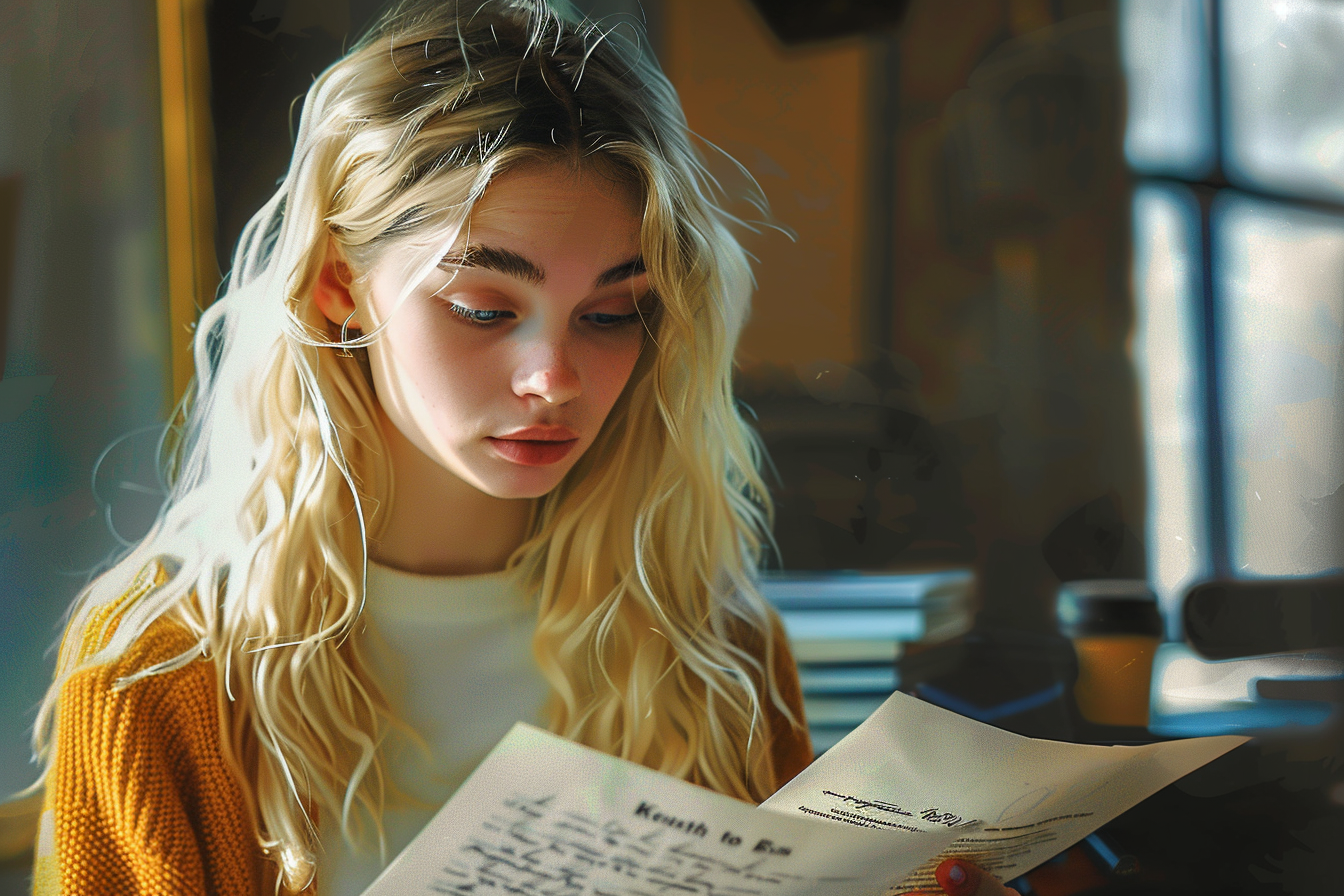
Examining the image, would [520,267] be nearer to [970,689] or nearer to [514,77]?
[514,77]

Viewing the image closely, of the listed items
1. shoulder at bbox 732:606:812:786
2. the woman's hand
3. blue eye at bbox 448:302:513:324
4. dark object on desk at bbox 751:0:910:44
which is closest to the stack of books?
shoulder at bbox 732:606:812:786

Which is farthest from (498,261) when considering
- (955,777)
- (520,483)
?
(955,777)

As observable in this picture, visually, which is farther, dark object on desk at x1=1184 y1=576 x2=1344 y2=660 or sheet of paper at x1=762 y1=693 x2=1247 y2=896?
dark object on desk at x1=1184 y1=576 x2=1344 y2=660

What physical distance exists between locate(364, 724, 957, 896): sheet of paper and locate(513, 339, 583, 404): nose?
210mm

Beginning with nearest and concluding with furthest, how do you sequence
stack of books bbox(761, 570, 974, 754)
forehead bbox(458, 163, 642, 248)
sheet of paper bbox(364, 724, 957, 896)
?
sheet of paper bbox(364, 724, 957, 896) < forehead bbox(458, 163, 642, 248) < stack of books bbox(761, 570, 974, 754)

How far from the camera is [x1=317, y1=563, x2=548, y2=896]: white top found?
1.94ft

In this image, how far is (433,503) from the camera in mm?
595

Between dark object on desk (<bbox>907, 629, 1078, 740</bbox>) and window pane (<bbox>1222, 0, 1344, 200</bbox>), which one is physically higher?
window pane (<bbox>1222, 0, 1344, 200</bbox>)

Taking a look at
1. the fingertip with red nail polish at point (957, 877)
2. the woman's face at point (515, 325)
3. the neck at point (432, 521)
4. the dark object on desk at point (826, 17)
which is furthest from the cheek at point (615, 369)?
the fingertip with red nail polish at point (957, 877)

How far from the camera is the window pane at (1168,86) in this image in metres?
0.60

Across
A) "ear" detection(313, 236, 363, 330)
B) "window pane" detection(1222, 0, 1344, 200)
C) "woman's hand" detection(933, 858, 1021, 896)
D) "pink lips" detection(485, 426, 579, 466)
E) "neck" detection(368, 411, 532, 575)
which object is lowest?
"woman's hand" detection(933, 858, 1021, 896)

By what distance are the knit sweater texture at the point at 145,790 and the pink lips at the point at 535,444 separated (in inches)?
9.0

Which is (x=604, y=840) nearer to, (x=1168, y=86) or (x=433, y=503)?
(x=433, y=503)

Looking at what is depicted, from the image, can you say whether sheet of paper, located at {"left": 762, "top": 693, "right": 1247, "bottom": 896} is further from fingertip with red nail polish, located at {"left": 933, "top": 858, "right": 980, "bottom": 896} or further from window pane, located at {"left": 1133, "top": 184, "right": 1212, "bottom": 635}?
window pane, located at {"left": 1133, "top": 184, "right": 1212, "bottom": 635}
